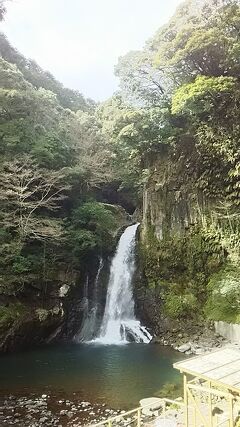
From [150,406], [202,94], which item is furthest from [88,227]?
[150,406]

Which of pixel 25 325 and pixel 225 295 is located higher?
pixel 225 295

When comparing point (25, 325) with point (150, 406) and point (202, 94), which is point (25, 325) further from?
point (202, 94)

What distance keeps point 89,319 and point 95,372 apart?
709cm

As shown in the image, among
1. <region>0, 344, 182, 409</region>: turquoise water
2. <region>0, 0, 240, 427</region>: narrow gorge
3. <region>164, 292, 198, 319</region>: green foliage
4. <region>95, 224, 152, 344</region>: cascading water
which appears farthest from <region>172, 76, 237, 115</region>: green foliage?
<region>0, 344, 182, 409</region>: turquoise water

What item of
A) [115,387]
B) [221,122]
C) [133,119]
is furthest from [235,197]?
[115,387]

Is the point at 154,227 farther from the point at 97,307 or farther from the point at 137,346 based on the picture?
the point at 137,346

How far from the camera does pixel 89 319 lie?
22.4 meters

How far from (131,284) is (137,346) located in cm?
479

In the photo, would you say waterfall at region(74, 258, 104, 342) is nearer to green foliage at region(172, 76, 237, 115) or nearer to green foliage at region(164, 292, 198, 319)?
green foliage at region(164, 292, 198, 319)

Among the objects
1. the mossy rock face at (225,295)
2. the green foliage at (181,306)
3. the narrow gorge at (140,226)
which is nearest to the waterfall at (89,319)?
the narrow gorge at (140,226)

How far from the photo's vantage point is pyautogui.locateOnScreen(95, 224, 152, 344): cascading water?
2083 centimetres

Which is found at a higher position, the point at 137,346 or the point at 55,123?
the point at 55,123

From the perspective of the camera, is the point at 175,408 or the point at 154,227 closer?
the point at 175,408

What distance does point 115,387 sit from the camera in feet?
A: 44.3
